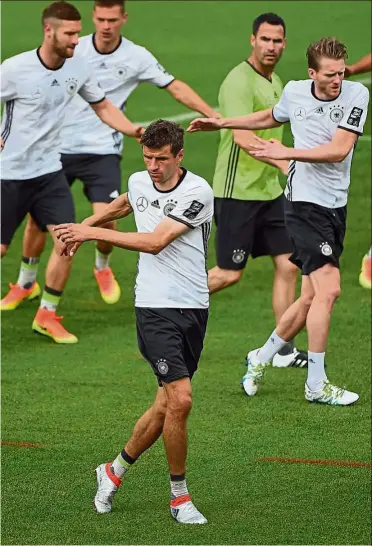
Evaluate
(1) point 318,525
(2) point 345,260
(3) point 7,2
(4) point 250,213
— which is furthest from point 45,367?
(3) point 7,2

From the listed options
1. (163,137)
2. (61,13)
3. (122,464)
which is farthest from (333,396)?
(61,13)

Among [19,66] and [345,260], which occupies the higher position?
[19,66]

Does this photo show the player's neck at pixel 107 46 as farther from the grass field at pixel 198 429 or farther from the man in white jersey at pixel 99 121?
the grass field at pixel 198 429

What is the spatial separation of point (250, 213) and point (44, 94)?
6.31 ft

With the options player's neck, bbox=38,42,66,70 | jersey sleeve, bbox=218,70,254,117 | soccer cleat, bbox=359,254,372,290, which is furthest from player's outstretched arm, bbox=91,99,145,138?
soccer cleat, bbox=359,254,372,290

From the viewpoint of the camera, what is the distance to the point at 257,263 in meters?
14.7

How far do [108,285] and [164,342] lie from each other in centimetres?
563

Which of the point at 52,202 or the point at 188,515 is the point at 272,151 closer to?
the point at 188,515

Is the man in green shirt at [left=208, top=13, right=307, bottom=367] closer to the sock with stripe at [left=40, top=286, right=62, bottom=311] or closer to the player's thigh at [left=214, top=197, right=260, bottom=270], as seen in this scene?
the player's thigh at [left=214, top=197, right=260, bottom=270]

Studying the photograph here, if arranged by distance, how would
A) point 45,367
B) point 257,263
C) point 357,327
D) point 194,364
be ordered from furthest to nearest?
point 257,263 → point 357,327 → point 45,367 → point 194,364

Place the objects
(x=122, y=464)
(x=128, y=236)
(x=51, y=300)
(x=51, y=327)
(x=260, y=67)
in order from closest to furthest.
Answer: (x=128, y=236), (x=122, y=464), (x=260, y=67), (x=51, y=327), (x=51, y=300)

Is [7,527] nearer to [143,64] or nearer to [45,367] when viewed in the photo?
[45,367]

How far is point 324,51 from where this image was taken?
29.9ft

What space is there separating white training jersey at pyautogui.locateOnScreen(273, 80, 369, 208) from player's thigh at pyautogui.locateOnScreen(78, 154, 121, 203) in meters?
3.24
